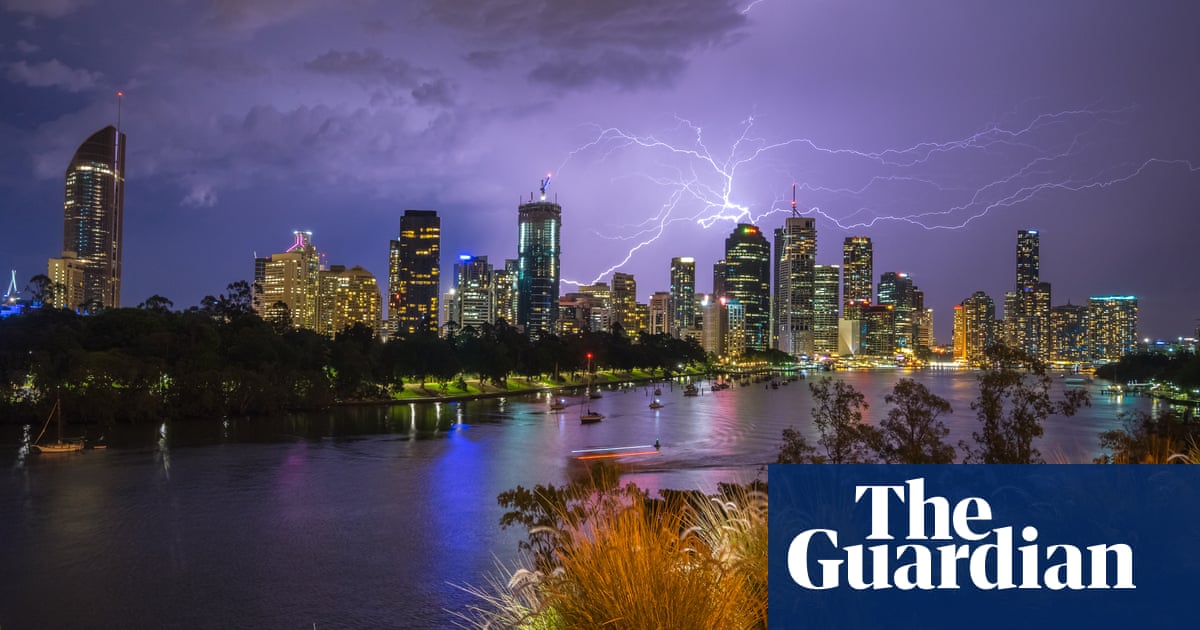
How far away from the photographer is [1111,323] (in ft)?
570

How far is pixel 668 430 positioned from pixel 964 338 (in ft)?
522

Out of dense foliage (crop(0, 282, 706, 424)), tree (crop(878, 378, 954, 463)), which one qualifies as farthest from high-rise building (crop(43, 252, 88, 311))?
tree (crop(878, 378, 954, 463))

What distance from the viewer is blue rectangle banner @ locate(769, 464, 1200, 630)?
4621 mm

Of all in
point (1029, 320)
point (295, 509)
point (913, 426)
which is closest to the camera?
point (913, 426)

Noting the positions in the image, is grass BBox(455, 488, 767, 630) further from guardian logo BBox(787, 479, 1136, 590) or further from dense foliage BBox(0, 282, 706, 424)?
dense foliage BBox(0, 282, 706, 424)

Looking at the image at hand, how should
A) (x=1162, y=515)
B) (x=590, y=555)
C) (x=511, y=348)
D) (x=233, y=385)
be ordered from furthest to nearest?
(x=511, y=348)
(x=233, y=385)
(x=1162, y=515)
(x=590, y=555)

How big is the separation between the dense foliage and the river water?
367 cm

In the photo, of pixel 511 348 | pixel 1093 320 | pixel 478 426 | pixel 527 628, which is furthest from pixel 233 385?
pixel 1093 320

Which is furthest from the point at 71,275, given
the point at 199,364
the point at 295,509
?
the point at 295,509

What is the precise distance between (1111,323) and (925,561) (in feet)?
649

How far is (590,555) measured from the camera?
4590 millimetres

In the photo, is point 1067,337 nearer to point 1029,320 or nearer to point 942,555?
point 1029,320

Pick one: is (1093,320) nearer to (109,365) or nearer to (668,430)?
(668,430)

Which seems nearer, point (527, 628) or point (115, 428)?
point (527, 628)
